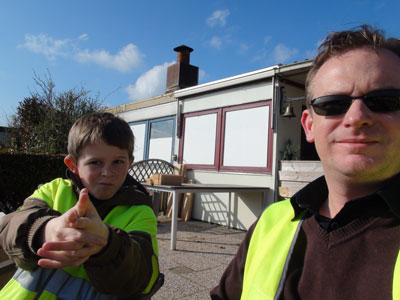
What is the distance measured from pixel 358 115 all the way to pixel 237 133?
19.2 feet

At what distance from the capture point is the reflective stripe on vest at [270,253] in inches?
43.0

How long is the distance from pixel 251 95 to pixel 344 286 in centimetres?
599

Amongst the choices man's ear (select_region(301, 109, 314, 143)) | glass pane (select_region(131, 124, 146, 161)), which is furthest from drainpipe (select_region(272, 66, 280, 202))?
glass pane (select_region(131, 124, 146, 161))

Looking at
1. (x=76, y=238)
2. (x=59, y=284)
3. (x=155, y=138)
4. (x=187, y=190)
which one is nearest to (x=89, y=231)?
(x=76, y=238)

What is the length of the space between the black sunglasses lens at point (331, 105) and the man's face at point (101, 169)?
3.17 ft

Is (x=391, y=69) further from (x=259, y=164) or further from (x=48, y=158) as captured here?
(x=48, y=158)

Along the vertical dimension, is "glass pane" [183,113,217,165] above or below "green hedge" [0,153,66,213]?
above

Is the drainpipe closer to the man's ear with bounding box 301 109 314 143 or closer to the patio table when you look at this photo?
the patio table

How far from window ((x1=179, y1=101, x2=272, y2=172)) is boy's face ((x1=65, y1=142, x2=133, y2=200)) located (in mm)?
5055

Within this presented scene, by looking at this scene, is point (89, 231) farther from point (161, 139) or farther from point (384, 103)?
point (161, 139)

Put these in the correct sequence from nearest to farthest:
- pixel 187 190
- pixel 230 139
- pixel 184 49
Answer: pixel 187 190 → pixel 230 139 → pixel 184 49

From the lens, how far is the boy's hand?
3.00 feet

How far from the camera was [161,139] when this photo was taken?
9.18 m

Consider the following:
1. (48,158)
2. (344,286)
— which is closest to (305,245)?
(344,286)
